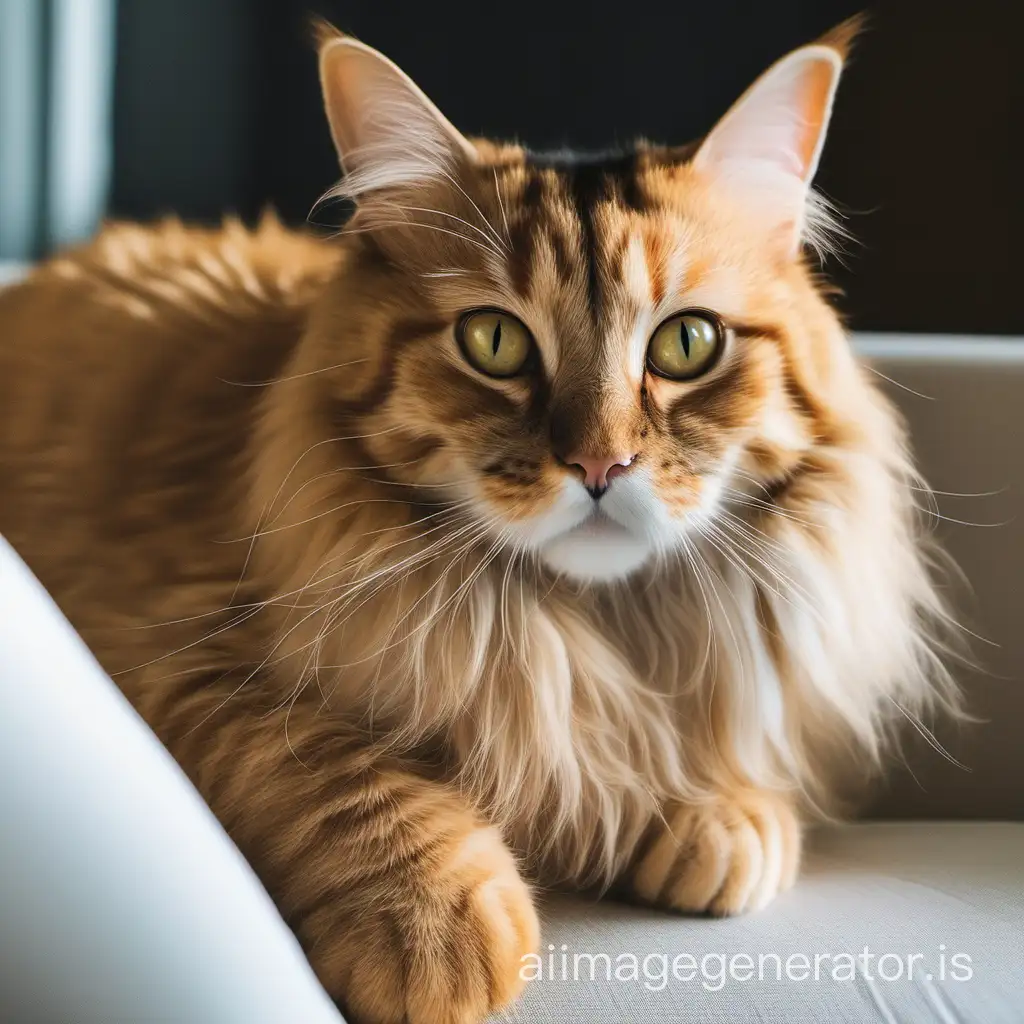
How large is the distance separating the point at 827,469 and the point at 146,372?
73 cm

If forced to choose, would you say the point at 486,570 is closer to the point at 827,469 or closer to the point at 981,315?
the point at 827,469

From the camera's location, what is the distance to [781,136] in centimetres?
105

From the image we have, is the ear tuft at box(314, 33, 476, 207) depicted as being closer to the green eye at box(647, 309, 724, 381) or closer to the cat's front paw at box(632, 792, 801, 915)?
the green eye at box(647, 309, 724, 381)

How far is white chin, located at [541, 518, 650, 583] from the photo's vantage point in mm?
938

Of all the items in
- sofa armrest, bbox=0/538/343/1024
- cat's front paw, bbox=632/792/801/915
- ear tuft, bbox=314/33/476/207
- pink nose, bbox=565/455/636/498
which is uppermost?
ear tuft, bbox=314/33/476/207

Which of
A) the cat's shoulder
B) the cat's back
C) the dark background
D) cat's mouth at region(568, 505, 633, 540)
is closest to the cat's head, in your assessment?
cat's mouth at region(568, 505, 633, 540)

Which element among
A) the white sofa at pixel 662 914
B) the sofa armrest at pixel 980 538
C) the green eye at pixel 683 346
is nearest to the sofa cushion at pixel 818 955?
the white sofa at pixel 662 914

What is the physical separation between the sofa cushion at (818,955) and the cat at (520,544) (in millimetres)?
41

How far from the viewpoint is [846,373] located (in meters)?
1.08

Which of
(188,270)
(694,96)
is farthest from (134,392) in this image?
(694,96)

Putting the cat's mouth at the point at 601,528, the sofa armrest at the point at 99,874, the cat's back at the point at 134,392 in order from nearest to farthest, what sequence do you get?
the sofa armrest at the point at 99,874
the cat's mouth at the point at 601,528
the cat's back at the point at 134,392

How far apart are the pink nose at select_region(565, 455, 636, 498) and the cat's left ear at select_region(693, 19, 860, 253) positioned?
12.3 inches

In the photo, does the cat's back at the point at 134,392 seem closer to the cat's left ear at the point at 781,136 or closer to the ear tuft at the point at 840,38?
the cat's left ear at the point at 781,136

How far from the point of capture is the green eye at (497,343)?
3.22 ft
